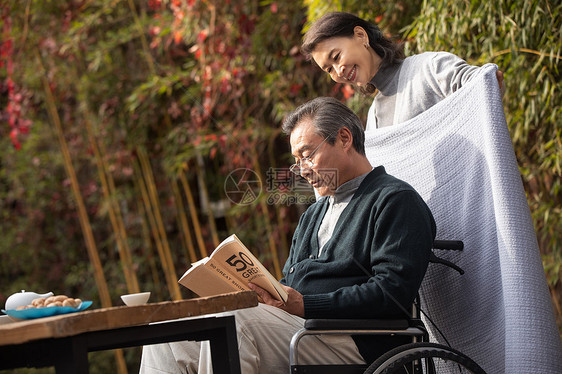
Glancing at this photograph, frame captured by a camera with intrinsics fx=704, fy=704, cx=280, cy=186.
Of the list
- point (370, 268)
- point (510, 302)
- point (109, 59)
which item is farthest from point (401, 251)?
point (109, 59)

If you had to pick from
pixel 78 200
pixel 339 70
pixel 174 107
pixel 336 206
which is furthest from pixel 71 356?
pixel 78 200

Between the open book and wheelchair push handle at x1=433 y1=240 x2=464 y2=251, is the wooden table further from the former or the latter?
wheelchair push handle at x1=433 y1=240 x2=464 y2=251

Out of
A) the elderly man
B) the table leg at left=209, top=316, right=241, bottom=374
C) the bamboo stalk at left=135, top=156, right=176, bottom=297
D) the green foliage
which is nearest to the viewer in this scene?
the table leg at left=209, top=316, right=241, bottom=374

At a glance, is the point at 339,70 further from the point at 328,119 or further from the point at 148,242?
the point at 148,242

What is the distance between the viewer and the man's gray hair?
6.31 ft

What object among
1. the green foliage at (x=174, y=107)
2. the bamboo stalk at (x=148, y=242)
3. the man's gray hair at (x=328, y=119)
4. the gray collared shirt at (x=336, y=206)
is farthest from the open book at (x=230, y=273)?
the bamboo stalk at (x=148, y=242)

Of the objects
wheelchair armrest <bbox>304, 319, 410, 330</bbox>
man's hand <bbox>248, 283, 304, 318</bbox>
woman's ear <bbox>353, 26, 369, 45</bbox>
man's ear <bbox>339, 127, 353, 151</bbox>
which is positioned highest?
woman's ear <bbox>353, 26, 369, 45</bbox>

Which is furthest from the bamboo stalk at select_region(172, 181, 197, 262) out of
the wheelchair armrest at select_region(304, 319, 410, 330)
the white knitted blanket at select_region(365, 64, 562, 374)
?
the wheelchair armrest at select_region(304, 319, 410, 330)

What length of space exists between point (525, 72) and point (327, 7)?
0.88 m

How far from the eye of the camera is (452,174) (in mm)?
1988

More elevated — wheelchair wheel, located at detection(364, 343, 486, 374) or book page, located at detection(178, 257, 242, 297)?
book page, located at detection(178, 257, 242, 297)

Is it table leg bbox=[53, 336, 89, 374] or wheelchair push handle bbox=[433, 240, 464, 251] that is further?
wheelchair push handle bbox=[433, 240, 464, 251]

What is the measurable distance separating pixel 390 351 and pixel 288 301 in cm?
29

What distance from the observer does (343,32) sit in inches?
87.7
